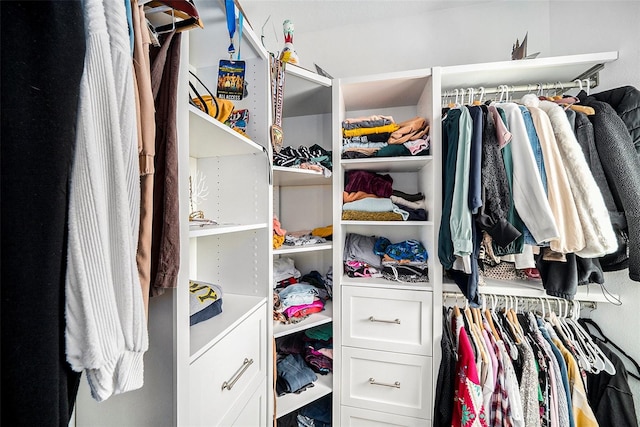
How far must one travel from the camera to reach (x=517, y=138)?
938 mm

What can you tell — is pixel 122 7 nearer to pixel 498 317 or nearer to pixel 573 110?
pixel 573 110

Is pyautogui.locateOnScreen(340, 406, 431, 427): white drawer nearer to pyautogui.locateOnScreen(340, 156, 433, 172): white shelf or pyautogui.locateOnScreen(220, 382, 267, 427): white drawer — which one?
pyautogui.locateOnScreen(220, 382, 267, 427): white drawer

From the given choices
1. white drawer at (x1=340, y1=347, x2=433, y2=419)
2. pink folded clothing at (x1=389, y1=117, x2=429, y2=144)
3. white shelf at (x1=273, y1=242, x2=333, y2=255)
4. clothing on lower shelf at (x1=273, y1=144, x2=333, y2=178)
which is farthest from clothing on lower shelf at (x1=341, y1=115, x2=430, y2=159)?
white drawer at (x1=340, y1=347, x2=433, y2=419)

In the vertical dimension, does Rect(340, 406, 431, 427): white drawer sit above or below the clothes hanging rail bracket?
below

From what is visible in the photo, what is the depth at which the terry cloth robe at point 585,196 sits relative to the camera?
2.75 ft

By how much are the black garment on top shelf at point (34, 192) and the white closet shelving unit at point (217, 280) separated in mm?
261

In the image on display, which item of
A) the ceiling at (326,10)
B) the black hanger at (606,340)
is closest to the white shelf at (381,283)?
the black hanger at (606,340)

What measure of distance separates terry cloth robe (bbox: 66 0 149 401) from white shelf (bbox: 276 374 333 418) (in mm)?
978

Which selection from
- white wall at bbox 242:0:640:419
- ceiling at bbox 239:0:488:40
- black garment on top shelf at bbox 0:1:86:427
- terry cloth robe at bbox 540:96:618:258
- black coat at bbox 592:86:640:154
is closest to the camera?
black garment on top shelf at bbox 0:1:86:427

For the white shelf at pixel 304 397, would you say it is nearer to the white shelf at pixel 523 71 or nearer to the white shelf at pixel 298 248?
the white shelf at pixel 298 248

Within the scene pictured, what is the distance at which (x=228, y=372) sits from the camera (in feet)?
2.46

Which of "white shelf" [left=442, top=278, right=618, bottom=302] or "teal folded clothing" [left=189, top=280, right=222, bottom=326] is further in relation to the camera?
"white shelf" [left=442, top=278, right=618, bottom=302]

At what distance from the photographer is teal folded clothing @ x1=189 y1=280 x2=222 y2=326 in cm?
74

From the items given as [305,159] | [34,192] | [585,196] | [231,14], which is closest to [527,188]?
[585,196]
